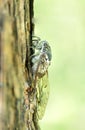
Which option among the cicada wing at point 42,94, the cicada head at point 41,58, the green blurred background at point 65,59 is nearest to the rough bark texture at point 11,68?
the cicada head at point 41,58

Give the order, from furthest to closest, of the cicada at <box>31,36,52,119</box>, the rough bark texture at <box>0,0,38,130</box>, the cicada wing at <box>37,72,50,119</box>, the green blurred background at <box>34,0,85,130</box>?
the green blurred background at <box>34,0,85,130</box> < the cicada wing at <box>37,72,50,119</box> < the cicada at <box>31,36,52,119</box> < the rough bark texture at <box>0,0,38,130</box>

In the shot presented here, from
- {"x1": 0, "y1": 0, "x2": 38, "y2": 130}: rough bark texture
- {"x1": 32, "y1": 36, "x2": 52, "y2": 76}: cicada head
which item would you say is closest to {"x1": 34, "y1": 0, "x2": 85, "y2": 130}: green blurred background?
{"x1": 32, "y1": 36, "x2": 52, "y2": 76}: cicada head

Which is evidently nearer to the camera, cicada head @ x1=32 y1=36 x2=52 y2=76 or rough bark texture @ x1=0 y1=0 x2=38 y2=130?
rough bark texture @ x1=0 y1=0 x2=38 y2=130

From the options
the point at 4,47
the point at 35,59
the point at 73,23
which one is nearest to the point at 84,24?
the point at 73,23

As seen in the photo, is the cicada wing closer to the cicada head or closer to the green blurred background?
the cicada head

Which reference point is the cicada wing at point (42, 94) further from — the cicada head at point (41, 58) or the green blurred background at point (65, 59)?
the green blurred background at point (65, 59)

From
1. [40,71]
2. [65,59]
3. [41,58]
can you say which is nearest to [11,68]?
[40,71]
